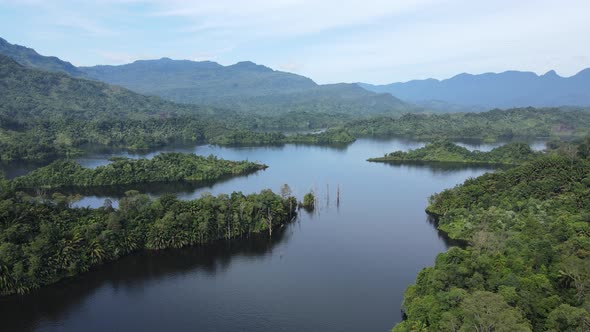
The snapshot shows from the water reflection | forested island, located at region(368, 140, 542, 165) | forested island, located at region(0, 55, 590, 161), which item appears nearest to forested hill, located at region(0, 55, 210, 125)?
forested island, located at region(0, 55, 590, 161)

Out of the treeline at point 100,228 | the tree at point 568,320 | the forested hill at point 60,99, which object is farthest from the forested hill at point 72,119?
the tree at point 568,320

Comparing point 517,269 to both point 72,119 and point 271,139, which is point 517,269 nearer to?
point 271,139

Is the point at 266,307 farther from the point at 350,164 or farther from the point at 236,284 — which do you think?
the point at 350,164

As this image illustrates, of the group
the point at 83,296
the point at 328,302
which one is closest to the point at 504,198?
the point at 328,302

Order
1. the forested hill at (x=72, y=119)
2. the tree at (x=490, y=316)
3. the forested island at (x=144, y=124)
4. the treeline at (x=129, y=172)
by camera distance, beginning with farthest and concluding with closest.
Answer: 1. the forested island at (x=144, y=124)
2. the forested hill at (x=72, y=119)
3. the treeline at (x=129, y=172)
4. the tree at (x=490, y=316)

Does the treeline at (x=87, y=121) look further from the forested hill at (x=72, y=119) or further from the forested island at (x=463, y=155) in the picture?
the forested island at (x=463, y=155)

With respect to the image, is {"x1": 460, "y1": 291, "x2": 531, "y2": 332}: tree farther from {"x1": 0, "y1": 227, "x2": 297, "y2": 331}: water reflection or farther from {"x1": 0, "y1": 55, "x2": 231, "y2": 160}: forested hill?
{"x1": 0, "y1": 55, "x2": 231, "y2": 160}: forested hill
